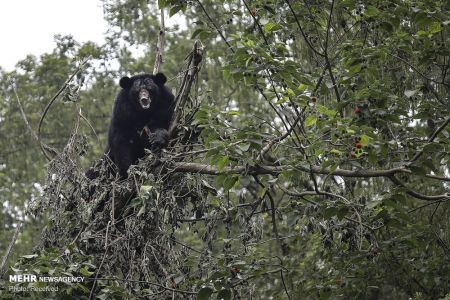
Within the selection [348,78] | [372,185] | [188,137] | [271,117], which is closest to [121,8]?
[271,117]

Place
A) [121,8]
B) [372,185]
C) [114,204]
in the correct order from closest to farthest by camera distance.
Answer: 1. [114,204]
2. [372,185]
3. [121,8]

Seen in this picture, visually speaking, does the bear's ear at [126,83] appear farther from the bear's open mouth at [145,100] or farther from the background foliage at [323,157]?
the background foliage at [323,157]

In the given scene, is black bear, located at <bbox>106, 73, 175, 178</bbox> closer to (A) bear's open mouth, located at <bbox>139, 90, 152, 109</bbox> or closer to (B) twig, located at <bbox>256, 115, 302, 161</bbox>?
(A) bear's open mouth, located at <bbox>139, 90, 152, 109</bbox>

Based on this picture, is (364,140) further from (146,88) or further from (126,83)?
(126,83)

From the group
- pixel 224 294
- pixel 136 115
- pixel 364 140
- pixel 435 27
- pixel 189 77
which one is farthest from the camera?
pixel 136 115

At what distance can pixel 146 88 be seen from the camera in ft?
31.1

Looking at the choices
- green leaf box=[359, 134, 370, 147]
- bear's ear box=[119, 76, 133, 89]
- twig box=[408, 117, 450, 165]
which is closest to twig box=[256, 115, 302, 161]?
green leaf box=[359, 134, 370, 147]

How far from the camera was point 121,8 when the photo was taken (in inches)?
654

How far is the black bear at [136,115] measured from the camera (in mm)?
9078

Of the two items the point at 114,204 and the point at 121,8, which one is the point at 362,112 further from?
the point at 121,8

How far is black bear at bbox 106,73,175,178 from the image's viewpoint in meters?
9.08

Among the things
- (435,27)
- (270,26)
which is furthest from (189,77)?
(435,27)

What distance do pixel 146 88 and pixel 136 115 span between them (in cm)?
36

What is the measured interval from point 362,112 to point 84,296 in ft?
9.37
